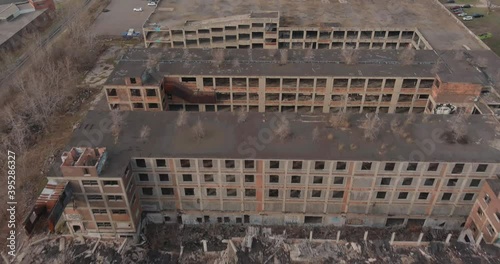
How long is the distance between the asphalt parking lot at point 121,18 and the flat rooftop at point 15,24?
19.9m

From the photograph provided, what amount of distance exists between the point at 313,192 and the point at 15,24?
117094 millimetres

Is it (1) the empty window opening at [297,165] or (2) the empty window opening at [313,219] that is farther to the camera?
(2) the empty window opening at [313,219]

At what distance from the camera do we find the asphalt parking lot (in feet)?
443

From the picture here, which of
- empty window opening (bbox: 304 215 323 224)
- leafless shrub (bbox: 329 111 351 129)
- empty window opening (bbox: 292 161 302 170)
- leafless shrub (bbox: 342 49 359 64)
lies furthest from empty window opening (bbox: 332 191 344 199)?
leafless shrub (bbox: 342 49 359 64)

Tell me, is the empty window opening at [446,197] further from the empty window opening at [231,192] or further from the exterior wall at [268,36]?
the exterior wall at [268,36]

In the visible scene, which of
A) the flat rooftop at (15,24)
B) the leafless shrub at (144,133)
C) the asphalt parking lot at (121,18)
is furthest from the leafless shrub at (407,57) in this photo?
the flat rooftop at (15,24)

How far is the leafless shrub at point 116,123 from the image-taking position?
5939cm

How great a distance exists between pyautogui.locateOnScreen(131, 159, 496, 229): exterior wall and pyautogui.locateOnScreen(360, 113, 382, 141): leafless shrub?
15.9 feet

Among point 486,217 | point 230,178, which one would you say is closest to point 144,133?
point 230,178

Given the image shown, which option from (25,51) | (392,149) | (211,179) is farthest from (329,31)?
(25,51)

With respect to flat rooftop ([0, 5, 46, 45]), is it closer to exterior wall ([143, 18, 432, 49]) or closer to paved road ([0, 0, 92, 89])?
paved road ([0, 0, 92, 89])

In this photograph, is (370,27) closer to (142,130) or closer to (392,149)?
(392,149)

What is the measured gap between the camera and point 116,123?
199 feet

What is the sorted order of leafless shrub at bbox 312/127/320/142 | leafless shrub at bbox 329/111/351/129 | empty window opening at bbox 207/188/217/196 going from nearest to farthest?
1. leafless shrub at bbox 312/127/320/142
2. empty window opening at bbox 207/188/217/196
3. leafless shrub at bbox 329/111/351/129
